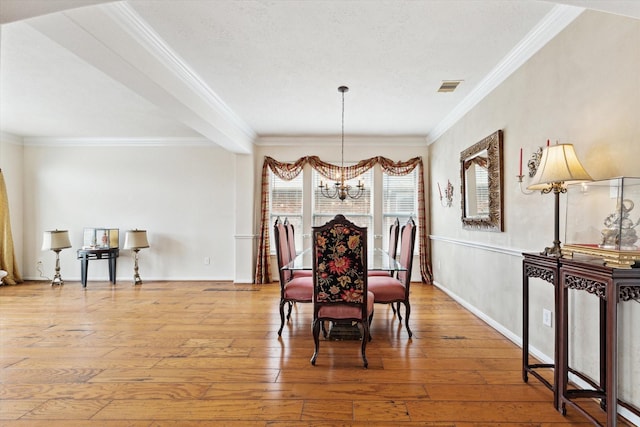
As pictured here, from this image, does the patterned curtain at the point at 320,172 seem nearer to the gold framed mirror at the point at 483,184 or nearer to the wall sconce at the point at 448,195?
the wall sconce at the point at 448,195

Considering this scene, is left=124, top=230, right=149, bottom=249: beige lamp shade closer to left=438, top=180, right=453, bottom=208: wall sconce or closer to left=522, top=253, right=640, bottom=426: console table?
left=438, top=180, right=453, bottom=208: wall sconce

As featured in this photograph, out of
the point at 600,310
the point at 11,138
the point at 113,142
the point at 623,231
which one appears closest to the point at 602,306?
the point at 600,310

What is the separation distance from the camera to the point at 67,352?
290 cm

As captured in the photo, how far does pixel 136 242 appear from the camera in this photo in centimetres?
569

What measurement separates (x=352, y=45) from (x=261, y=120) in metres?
2.51

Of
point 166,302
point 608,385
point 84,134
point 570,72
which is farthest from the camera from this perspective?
point 84,134

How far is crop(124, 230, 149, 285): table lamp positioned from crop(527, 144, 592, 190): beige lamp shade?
18.5ft

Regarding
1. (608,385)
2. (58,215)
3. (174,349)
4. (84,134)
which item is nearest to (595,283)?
(608,385)

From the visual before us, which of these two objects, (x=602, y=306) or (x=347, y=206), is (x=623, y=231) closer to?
(x=602, y=306)

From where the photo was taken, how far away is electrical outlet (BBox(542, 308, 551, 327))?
8.41ft

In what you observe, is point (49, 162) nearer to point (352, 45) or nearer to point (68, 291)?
point (68, 291)

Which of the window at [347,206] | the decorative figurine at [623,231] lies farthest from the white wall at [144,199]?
the decorative figurine at [623,231]

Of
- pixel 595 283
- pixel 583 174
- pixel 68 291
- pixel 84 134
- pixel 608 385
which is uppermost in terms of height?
pixel 84 134

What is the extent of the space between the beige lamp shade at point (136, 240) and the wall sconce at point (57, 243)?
0.92 m
